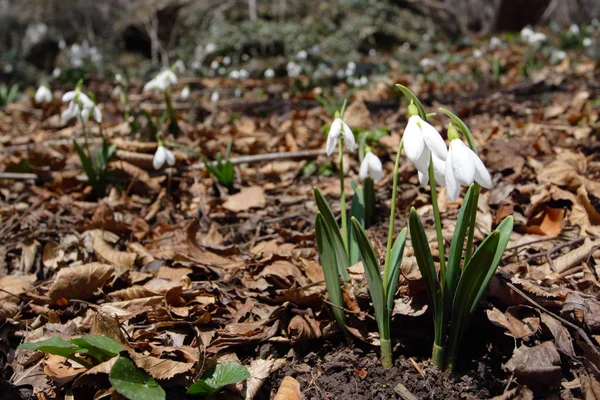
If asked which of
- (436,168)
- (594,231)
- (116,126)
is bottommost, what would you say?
(116,126)

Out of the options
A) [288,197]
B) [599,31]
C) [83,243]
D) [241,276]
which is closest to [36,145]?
[83,243]

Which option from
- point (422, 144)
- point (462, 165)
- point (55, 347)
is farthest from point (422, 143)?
point (55, 347)

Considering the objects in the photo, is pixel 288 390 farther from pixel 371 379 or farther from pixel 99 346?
pixel 99 346

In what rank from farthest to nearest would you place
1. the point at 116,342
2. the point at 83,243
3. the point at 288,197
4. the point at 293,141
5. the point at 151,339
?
the point at 293,141, the point at 288,197, the point at 83,243, the point at 151,339, the point at 116,342

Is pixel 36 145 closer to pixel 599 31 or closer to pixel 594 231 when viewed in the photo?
pixel 594 231

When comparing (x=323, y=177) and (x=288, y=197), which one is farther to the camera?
(x=323, y=177)

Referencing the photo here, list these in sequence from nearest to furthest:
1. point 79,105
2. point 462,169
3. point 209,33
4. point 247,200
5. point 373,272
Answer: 1. point 462,169
2. point 373,272
3. point 247,200
4. point 79,105
5. point 209,33
